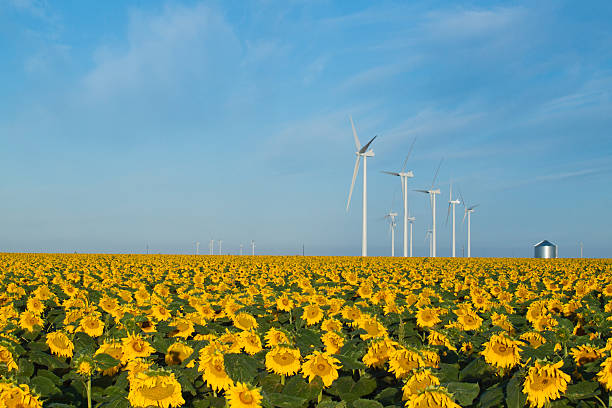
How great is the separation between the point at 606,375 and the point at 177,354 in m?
4.45

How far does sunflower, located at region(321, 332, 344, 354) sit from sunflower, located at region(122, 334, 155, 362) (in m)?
2.15

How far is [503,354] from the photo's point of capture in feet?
16.7

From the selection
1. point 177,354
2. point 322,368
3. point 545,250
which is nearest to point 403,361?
point 322,368

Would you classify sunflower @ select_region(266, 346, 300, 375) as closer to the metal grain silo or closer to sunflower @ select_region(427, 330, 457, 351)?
sunflower @ select_region(427, 330, 457, 351)

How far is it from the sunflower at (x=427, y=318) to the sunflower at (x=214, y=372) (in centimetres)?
438

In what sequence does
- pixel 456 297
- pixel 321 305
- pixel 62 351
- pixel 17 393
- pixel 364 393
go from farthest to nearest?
pixel 456 297, pixel 321 305, pixel 62 351, pixel 364 393, pixel 17 393

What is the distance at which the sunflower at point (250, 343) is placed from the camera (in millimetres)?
5527

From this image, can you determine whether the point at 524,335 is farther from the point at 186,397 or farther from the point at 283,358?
the point at 186,397

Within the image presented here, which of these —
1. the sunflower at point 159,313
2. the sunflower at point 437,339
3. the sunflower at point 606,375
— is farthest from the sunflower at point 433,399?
the sunflower at point 159,313

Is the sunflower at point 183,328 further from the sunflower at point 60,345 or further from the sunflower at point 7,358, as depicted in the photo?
the sunflower at point 7,358

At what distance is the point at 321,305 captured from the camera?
8.88 m

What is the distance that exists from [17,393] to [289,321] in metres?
5.75

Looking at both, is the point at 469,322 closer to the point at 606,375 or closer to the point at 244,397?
the point at 606,375

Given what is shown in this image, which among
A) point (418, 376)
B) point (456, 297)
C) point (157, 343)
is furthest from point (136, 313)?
point (456, 297)
